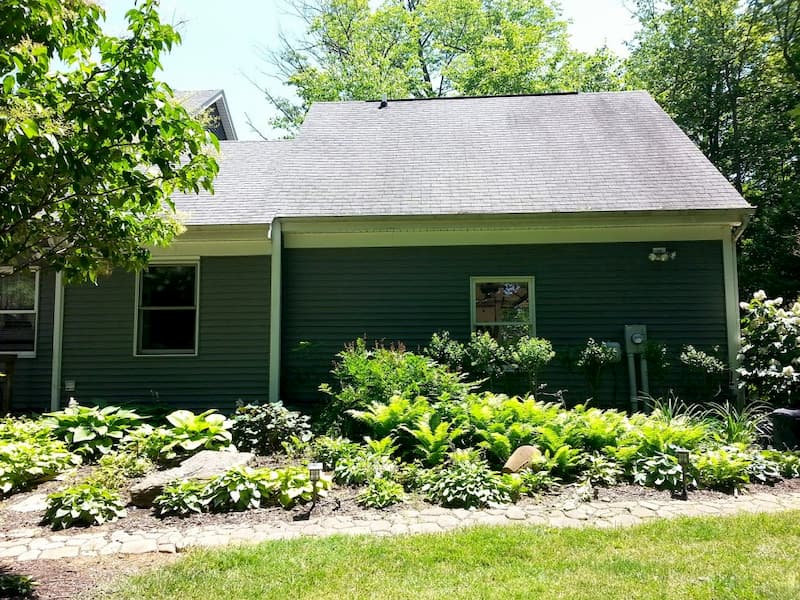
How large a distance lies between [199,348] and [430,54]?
20985mm

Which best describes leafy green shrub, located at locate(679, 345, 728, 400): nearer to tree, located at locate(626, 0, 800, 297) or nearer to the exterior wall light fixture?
the exterior wall light fixture

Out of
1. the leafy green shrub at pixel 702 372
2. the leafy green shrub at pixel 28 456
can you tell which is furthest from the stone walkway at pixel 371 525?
the leafy green shrub at pixel 702 372

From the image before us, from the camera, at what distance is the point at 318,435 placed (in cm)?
680

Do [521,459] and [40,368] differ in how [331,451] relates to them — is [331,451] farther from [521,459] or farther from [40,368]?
[40,368]

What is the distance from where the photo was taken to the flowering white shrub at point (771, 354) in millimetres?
7512

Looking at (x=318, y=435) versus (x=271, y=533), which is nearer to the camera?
(x=271, y=533)

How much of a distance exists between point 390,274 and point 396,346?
1119 mm

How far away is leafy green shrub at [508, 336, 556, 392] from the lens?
25.7 feet

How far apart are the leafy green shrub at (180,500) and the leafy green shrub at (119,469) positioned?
706mm

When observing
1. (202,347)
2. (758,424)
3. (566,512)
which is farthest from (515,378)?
(202,347)

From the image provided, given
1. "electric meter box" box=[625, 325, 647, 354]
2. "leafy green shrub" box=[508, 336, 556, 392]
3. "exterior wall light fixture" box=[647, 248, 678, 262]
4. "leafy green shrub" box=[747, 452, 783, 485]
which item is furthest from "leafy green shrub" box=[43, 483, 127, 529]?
"exterior wall light fixture" box=[647, 248, 678, 262]

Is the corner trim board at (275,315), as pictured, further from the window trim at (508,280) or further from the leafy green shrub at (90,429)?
the window trim at (508,280)

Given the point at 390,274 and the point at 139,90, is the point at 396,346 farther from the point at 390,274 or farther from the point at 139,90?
the point at 139,90

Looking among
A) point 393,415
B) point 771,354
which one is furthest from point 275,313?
point 771,354
